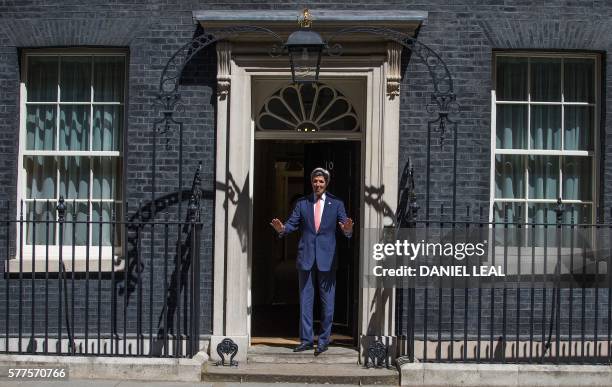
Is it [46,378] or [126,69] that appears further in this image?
[126,69]

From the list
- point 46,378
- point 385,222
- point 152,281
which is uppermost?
point 385,222

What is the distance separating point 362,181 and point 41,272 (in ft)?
11.2

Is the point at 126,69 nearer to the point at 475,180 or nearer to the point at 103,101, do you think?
the point at 103,101

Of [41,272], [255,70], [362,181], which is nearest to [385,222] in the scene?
[362,181]

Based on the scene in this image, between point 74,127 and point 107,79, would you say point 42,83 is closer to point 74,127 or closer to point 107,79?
point 74,127

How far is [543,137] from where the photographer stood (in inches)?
384

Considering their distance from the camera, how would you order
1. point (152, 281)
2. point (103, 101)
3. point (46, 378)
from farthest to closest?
point (103, 101)
point (152, 281)
point (46, 378)

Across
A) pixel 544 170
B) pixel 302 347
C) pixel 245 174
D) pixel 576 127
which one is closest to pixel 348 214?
pixel 245 174

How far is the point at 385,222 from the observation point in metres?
9.31

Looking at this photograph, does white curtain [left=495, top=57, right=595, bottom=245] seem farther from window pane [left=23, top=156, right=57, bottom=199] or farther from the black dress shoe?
window pane [left=23, top=156, right=57, bottom=199]

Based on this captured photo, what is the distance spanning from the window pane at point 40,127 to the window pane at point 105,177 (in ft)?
1.74

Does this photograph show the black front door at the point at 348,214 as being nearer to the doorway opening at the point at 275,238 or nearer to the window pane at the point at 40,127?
the doorway opening at the point at 275,238

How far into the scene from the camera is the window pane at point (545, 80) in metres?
9.73

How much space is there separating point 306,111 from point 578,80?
9.46ft
